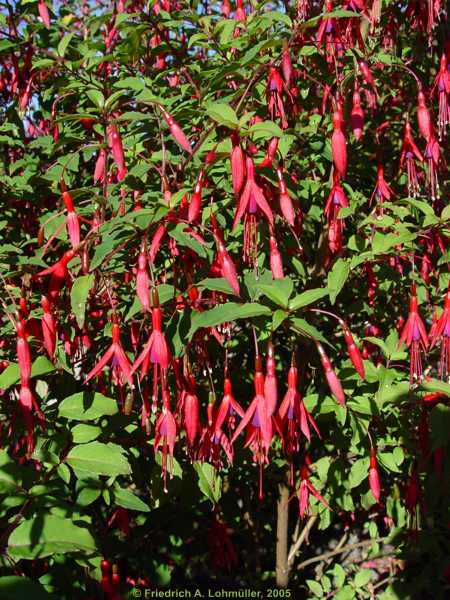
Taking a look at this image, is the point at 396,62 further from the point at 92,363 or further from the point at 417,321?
the point at 92,363

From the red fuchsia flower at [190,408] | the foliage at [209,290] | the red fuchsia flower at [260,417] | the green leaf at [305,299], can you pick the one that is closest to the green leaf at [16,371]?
the foliage at [209,290]

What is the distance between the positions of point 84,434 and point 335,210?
76cm

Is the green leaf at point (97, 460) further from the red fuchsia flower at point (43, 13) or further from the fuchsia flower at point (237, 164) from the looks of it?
the red fuchsia flower at point (43, 13)

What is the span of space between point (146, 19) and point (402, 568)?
6.79ft

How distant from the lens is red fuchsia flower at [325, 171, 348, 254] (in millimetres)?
1342

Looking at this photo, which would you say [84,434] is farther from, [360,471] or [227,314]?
[360,471]

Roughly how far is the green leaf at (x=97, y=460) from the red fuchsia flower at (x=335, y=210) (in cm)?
71

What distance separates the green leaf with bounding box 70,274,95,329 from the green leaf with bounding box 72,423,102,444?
266 millimetres

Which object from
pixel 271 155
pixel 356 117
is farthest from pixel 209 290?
pixel 356 117

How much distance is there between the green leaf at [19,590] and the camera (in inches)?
29.7

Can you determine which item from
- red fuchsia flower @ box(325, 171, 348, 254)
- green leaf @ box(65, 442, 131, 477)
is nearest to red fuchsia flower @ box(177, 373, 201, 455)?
green leaf @ box(65, 442, 131, 477)

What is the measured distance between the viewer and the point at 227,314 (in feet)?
3.04

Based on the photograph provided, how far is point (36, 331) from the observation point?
1.27 meters

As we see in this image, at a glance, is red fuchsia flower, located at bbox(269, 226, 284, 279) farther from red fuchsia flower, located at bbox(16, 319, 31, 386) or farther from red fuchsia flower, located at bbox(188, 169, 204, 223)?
red fuchsia flower, located at bbox(16, 319, 31, 386)
